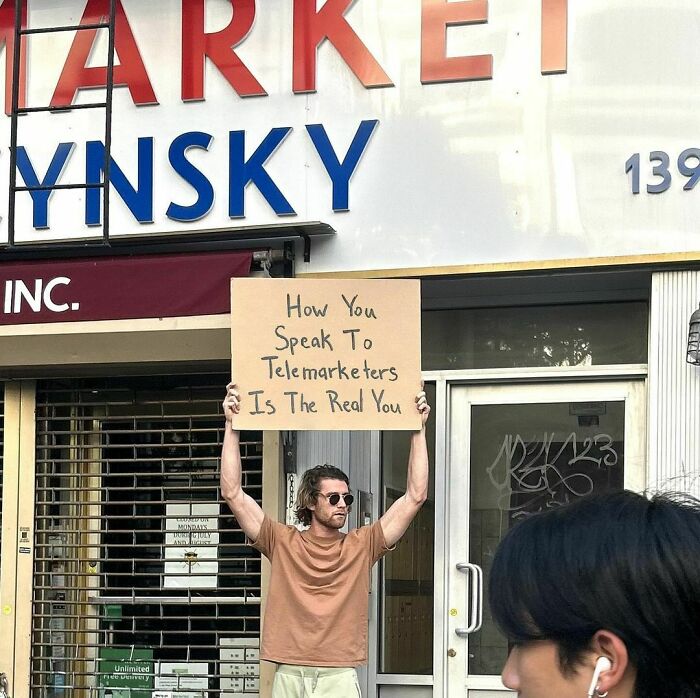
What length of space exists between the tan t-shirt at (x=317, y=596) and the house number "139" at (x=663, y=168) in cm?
210

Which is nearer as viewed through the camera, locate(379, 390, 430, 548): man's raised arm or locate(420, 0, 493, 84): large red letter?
locate(379, 390, 430, 548): man's raised arm

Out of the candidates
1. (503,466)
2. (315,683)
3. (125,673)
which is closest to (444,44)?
(503,466)

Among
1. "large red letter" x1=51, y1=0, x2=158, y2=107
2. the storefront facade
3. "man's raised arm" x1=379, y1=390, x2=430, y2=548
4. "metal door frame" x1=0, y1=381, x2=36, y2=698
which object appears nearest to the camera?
"man's raised arm" x1=379, y1=390, x2=430, y2=548

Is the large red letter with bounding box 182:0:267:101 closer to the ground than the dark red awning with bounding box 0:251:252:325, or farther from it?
farther from it

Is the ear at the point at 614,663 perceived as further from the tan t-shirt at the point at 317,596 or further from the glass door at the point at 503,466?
the glass door at the point at 503,466

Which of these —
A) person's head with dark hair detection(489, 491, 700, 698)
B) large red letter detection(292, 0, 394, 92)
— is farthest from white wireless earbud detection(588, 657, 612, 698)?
large red letter detection(292, 0, 394, 92)

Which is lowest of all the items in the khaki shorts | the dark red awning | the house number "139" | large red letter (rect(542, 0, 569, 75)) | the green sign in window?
the green sign in window

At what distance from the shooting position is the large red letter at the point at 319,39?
7.19 metres

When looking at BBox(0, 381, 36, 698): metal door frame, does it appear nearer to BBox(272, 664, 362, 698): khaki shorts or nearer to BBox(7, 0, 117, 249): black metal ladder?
BBox(7, 0, 117, 249): black metal ladder

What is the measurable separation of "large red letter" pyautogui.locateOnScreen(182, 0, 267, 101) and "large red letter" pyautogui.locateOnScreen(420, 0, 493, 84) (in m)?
0.95

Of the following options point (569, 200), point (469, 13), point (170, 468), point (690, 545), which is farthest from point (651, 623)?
point (170, 468)

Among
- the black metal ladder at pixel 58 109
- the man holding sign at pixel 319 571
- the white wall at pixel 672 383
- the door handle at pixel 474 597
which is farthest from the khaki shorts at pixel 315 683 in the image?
the black metal ladder at pixel 58 109

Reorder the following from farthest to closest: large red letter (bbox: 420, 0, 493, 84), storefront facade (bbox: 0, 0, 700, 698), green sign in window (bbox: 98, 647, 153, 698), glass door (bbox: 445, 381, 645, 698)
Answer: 1. green sign in window (bbox: 98, 647, 153, 698)
2. glass door (bbox: 445, 381, 645, 698)
3. large red letter (bbox: 420, 0, 493, 84)
4. storefront facade (bbox: 0, 0, 700, 698)

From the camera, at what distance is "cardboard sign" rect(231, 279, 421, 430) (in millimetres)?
6121
